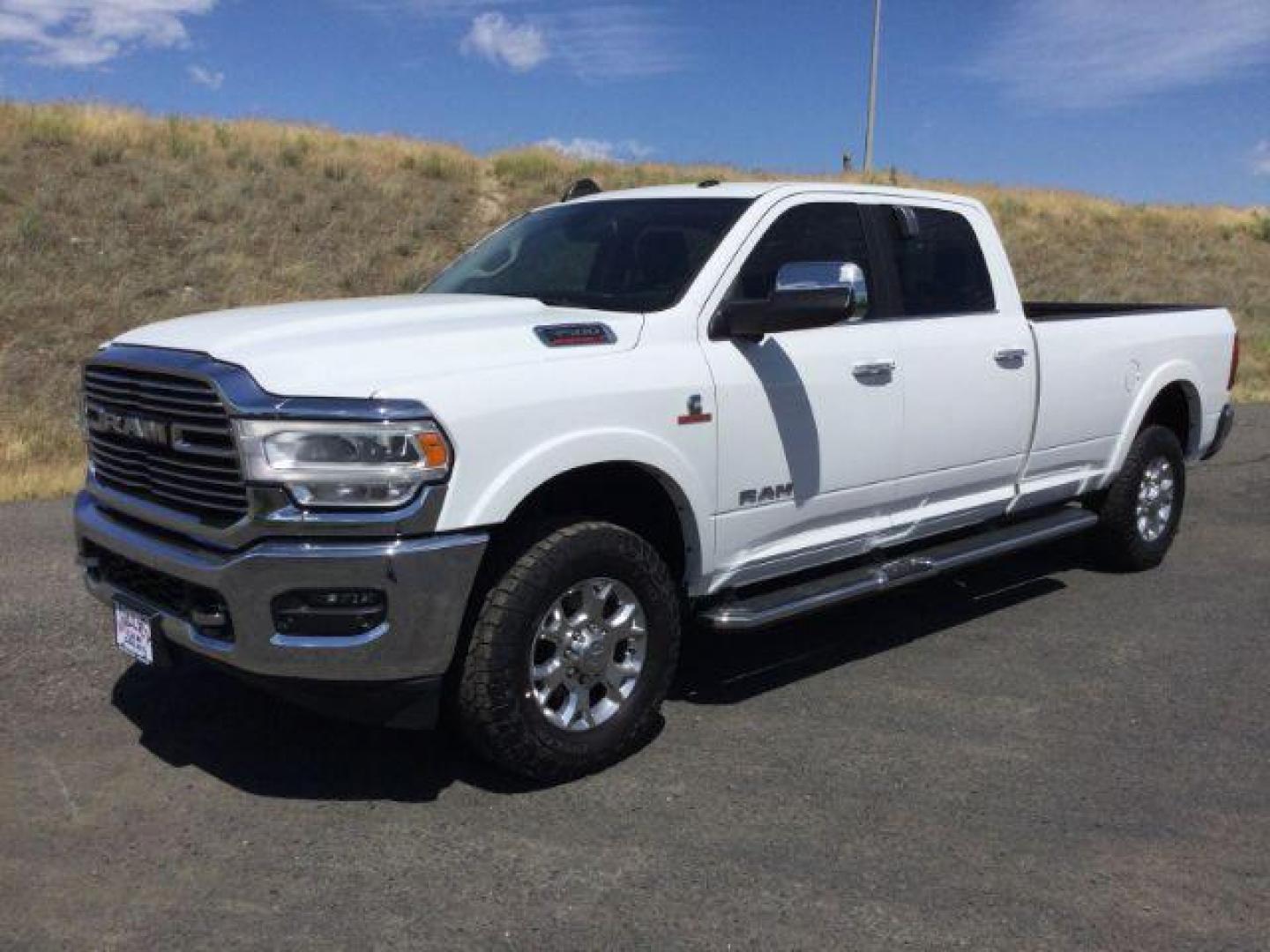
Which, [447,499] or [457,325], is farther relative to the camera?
[457,325]

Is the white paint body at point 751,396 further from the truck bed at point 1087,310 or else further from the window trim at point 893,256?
the truck bed at point 1087,310

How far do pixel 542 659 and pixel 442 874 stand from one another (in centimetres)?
83

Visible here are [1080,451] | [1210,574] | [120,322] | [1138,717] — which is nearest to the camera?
[1138,717]

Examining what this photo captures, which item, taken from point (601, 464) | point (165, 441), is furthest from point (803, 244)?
point (165, 441)

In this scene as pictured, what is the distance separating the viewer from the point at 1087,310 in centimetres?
730

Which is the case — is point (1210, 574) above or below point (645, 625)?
below

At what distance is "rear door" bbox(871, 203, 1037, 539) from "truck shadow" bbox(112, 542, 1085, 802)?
2.16ft

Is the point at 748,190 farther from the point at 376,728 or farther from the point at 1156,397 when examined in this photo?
the point at 1156,397

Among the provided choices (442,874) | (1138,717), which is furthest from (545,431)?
(1138,717)

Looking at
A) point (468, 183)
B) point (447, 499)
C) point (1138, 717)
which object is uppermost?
point (468, 183)

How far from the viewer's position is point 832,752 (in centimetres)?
432

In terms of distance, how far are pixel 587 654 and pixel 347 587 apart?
0.93 meters

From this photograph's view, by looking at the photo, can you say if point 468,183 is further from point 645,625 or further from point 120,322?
point 645,625

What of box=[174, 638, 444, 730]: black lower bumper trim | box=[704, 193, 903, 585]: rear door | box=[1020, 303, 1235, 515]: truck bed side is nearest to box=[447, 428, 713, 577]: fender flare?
box=[704, 193, 903, 585]: rear door
